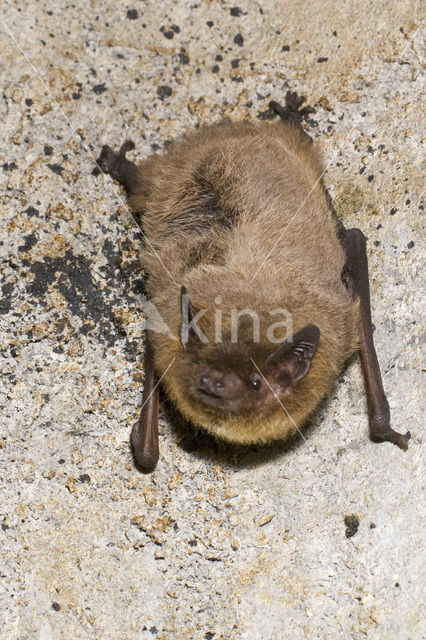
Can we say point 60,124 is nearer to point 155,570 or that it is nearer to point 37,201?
point 37,201

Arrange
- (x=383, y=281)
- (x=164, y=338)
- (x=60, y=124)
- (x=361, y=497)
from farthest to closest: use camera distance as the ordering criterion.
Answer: (x=60, y=124) < (x=383, y=281) < (x=361, y=497) < (x=164, y=338)

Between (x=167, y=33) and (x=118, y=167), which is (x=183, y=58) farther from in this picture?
(x=118, y=167)

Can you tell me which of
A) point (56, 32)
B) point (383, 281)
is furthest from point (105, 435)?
point (56, 32)

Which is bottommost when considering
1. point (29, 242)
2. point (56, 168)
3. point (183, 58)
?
point (29, 242)

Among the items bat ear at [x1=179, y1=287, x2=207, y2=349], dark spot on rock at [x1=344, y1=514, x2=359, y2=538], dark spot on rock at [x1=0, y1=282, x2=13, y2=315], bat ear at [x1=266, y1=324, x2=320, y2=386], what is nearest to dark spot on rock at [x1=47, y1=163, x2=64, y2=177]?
dark spot on rock at [x1=0, y1=282, x2=13, y2=315]

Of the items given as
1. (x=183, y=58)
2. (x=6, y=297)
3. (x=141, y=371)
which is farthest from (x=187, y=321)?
(x=183, y=58)
